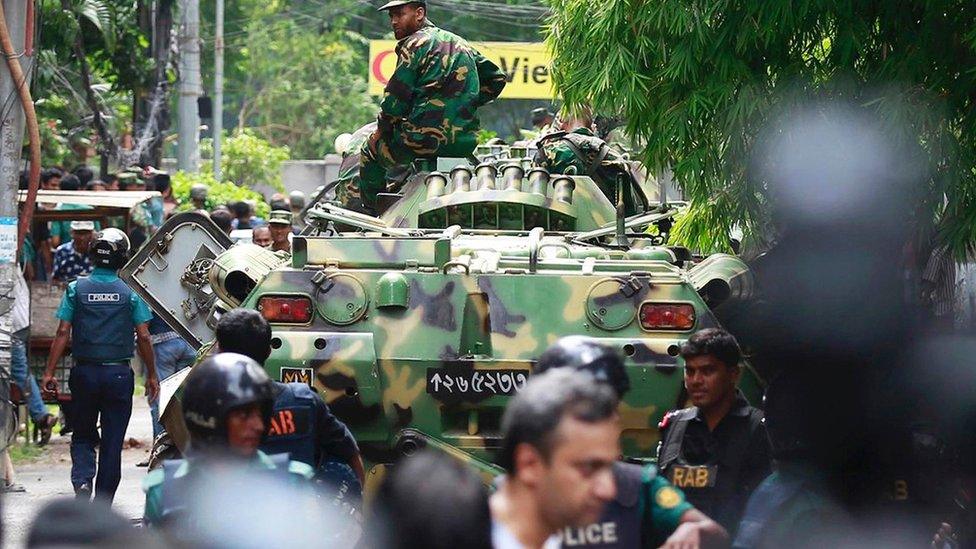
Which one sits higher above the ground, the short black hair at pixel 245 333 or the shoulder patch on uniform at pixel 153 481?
the short black hair at pixel 245 333

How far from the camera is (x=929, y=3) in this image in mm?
8953

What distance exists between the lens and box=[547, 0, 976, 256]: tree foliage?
9133 millimetres

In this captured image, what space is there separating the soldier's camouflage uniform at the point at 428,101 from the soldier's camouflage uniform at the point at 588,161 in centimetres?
54

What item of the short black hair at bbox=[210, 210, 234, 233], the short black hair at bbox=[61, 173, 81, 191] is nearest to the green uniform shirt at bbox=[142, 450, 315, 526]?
the short black hair at bbox=[210, 210, 234, 233]

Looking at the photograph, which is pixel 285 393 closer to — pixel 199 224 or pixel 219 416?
pixel 219 416

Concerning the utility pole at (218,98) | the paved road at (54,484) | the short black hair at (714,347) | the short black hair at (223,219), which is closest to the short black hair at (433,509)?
the short black hair at (714,347)

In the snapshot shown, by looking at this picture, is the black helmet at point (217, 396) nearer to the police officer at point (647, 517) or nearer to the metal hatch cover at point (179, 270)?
the police officer at point (647, 517)

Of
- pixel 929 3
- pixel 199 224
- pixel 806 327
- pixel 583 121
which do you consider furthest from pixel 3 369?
pixel 929 3

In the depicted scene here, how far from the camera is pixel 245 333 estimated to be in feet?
22.8

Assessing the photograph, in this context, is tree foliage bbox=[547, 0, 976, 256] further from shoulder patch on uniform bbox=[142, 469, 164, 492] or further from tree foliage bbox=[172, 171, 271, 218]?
tree foliage bbox=[172, 171, 271, 218]

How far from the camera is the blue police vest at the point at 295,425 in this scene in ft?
22.3

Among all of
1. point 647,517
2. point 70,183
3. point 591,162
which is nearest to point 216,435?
point 647,517

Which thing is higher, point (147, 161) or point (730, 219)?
point (147, 161)

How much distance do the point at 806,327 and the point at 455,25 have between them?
3620 centimetres
